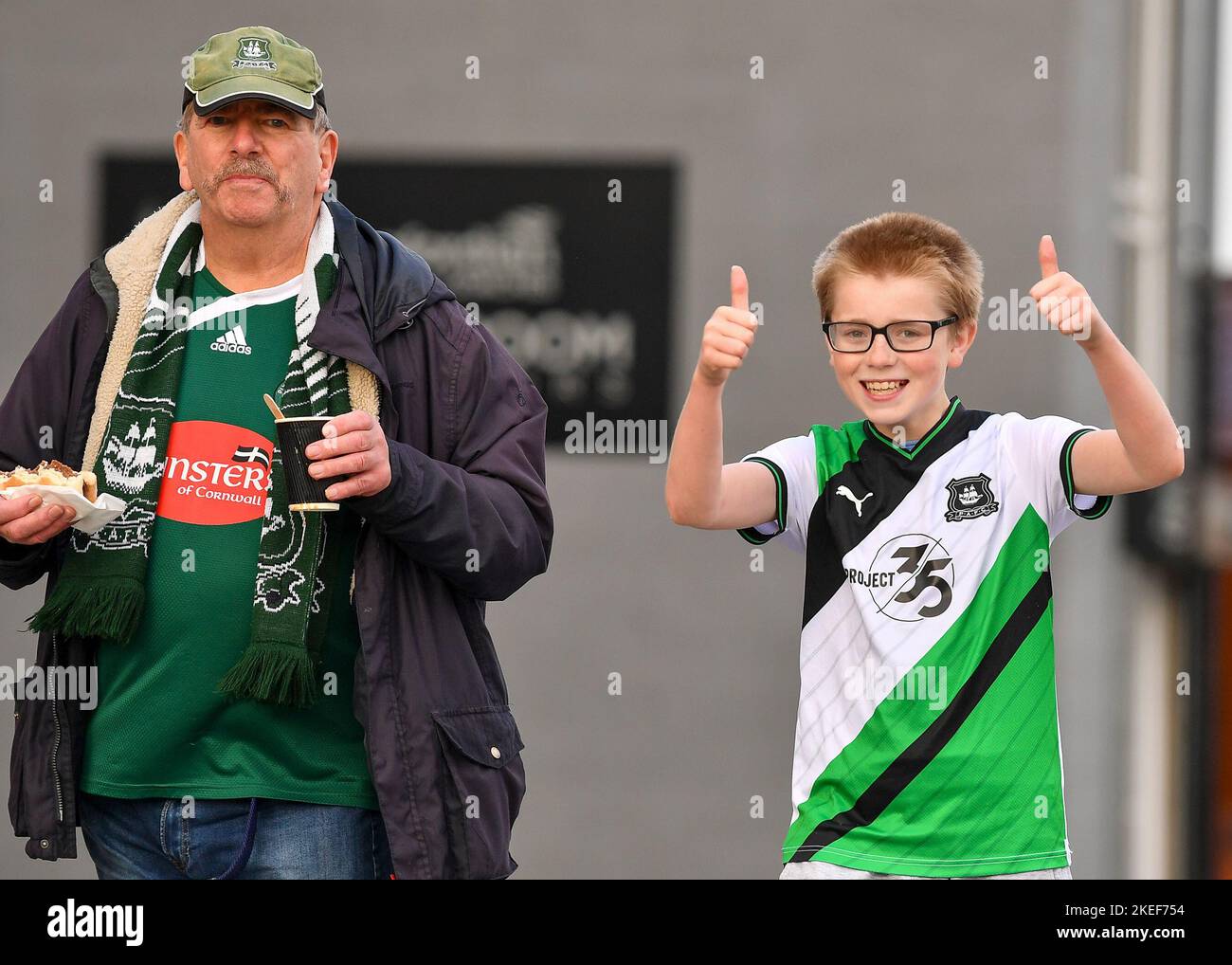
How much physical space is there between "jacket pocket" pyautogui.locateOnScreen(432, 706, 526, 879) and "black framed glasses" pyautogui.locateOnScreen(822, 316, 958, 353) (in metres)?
0.87

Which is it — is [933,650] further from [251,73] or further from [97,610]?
[251,73]

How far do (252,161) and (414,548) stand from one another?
0.72 m

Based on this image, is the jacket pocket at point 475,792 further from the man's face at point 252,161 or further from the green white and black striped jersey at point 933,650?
the man's face at point 252,161

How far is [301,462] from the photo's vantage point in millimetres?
2486

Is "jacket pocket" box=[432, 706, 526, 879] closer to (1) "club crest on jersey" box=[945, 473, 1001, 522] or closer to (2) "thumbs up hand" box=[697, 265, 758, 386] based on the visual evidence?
(2) "thumbs up hand" box=[697, 265, 758, 386]

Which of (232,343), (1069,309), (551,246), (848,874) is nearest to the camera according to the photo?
(1069,309)

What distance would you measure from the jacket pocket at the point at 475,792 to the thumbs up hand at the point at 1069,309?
44.1 inches

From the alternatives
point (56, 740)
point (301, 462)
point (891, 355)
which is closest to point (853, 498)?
point (891, 355)

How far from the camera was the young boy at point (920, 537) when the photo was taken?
255cm

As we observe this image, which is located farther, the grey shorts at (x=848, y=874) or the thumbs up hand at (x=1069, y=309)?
the grey shorts at (x=848, y=874)

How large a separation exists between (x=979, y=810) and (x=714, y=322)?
2.87ft

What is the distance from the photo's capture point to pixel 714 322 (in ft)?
8.29

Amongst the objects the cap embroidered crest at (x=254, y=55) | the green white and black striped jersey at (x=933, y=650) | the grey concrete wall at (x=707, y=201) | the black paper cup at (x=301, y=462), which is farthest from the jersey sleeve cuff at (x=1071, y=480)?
the grey concrete wall at (x=707, y=201)

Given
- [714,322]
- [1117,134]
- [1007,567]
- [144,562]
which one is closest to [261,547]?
[144,562]
